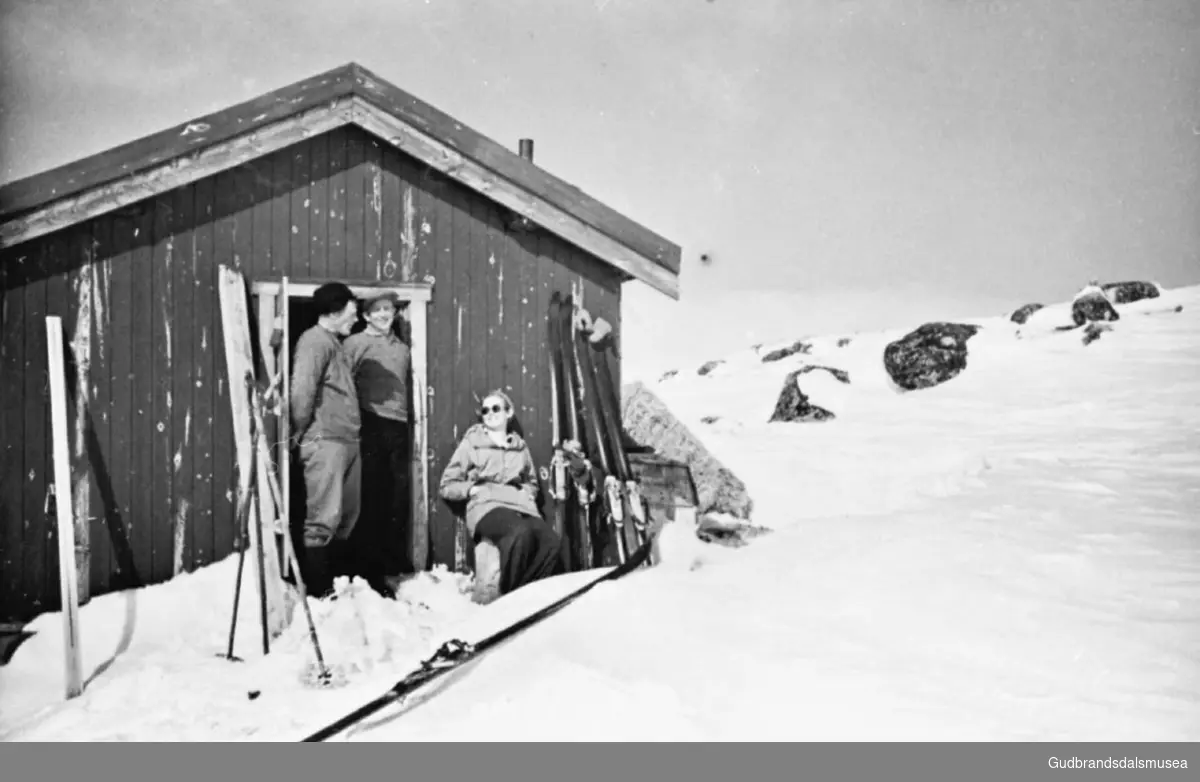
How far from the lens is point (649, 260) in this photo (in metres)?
5.49

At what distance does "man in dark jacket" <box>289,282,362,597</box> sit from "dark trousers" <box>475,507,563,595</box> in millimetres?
899

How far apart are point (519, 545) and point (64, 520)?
2.39m

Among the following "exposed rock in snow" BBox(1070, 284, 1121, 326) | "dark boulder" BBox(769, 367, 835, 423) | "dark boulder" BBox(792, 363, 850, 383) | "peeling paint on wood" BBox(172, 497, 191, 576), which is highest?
"exposed rock in snow" BBox(1070, 284, 1121, 326)

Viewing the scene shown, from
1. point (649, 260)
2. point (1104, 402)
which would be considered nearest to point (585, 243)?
point (649, 260)

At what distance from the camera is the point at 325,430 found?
4.91 metres

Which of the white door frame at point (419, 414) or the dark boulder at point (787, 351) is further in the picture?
the dark boulder at point (787, 351)

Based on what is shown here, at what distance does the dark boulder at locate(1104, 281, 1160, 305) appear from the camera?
58.0 feet

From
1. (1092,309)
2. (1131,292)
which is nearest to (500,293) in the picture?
(1092,309)

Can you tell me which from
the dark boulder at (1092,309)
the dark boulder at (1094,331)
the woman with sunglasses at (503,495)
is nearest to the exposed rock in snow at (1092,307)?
the dark boulder at (1092,309)

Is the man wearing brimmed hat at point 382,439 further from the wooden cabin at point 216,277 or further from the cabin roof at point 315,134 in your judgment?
the cabin roof at point 315,134

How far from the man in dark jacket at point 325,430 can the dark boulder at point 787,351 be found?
21384mm

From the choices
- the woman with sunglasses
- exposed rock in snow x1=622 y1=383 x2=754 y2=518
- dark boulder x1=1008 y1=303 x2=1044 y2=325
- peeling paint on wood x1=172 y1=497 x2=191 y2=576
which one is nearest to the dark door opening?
the woman with sunglasses

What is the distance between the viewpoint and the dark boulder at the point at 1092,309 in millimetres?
16797

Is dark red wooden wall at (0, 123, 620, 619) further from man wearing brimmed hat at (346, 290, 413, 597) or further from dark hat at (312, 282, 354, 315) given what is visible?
dark hat at (312, 282, 354, 315)
